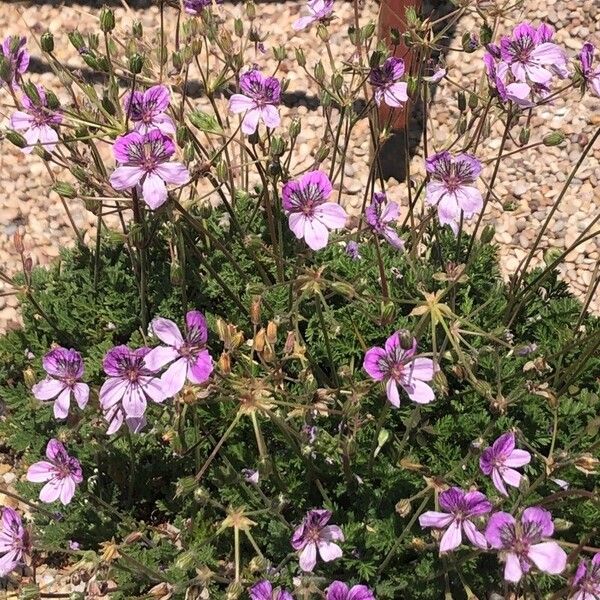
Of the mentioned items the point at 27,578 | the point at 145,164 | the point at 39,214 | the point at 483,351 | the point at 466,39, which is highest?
the point at 466,39

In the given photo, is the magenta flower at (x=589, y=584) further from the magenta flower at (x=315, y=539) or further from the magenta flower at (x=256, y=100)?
the magenta flower at (x=256, y=100)

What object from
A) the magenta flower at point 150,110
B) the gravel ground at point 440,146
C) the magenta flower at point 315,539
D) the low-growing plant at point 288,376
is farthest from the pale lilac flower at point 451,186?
the gravel ground at point 440,146

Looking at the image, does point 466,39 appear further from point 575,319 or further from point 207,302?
point 207,302

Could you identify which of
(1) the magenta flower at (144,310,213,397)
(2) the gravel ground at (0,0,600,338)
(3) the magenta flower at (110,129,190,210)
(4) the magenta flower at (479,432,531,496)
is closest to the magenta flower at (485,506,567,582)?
(4) the magenta flower at (479,432,531,496)

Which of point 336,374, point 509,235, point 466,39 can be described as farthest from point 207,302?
point 509,235

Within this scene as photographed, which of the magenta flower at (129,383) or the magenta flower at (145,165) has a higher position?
the magenta flower at (145,165)

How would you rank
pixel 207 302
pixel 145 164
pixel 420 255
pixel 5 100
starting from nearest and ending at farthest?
pixel 145 164 → pixel 207 302 → pixel 420 255 → pixel 5 100

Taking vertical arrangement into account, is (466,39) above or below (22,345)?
above
